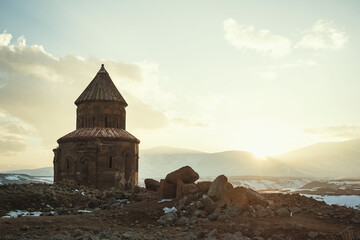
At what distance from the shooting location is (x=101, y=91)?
104 ft

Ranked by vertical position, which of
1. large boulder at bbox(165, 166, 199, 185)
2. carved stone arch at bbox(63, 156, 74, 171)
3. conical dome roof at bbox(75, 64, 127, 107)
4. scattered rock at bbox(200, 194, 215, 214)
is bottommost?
scattered rock at bbox(200, 194, 215, 214)

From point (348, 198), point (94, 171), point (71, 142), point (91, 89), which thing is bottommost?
point (348, 198)

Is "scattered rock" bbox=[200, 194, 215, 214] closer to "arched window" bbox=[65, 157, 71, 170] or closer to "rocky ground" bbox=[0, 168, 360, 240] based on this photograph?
"rocky ground" bbox=[0, 168, 360, 240]

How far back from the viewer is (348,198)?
1842 inches

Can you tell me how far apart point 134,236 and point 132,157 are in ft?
60.8

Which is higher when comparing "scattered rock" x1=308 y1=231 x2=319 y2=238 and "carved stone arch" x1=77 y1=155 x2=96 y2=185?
"carved stone arch" x1=77 y1=155 x2=96 y2=185

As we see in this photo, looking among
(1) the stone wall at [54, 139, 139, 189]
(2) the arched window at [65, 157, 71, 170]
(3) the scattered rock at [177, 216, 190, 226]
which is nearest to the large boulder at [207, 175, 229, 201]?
(3) the scattered rock at [177, 216, 190, 226]

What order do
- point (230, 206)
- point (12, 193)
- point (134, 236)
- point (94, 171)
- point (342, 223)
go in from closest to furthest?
point (134, 236)
point (342, 223)
point (230, 206)
point (12, 193)
point (94, 171)

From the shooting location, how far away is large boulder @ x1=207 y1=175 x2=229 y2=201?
650 inches

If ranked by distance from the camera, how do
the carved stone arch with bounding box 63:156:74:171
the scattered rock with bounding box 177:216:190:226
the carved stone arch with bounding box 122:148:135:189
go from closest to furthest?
the scattered rock with bounding box 177:216:190:226, the carved stone arch with bounding box 63:156:74:171, the carved stone arch with bounding box 122:148:135:189

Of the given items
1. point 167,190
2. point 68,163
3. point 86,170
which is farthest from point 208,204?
point 68,163

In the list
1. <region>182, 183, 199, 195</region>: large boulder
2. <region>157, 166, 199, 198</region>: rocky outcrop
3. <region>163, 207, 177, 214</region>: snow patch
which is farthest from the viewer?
<region>157, 166, 199, 198</region>: rocky outcrop

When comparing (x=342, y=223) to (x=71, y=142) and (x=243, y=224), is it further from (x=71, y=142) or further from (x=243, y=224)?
(x=71, y=142)

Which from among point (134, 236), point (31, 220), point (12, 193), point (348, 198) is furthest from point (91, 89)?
point (348, 198)
